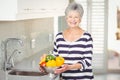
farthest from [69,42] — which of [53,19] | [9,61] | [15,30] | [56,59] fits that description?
[53,19]

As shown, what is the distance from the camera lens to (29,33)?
2.98 meters

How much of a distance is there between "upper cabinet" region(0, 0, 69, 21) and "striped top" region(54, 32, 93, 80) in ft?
1.02

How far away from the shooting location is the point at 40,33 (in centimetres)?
338

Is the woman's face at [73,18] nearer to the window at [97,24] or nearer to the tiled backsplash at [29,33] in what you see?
the tiled backsplash at [29,33]

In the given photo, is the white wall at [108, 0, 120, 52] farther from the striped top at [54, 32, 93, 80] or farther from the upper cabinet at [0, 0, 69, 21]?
the striped top at [54, 32, 93, 80]

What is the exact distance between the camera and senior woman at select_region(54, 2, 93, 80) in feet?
6.05

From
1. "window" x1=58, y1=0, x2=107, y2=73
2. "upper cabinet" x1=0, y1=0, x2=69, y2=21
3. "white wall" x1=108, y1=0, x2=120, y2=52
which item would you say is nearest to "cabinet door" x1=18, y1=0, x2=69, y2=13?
"upper cabinet" x1=0, y1=0, x2=69, y2=21

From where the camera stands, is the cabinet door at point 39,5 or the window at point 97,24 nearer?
the cabinet door at point 39,5

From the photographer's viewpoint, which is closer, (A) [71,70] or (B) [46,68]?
(B) [46,68]

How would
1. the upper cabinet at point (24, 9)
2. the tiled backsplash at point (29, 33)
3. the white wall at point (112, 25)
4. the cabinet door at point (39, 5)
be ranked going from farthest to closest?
the white wall at point (112, 25), the tiled backsplash at point (29, 33), the cabinet door at point (39, 5), the upper cabinet at point (24, 9)

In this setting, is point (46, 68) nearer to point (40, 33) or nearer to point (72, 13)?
point (72, 13)

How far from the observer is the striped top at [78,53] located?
187 cm

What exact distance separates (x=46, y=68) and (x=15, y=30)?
0.89m

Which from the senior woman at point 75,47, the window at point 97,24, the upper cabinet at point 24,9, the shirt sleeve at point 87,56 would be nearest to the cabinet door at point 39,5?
the upper cabinet at point 24,9
